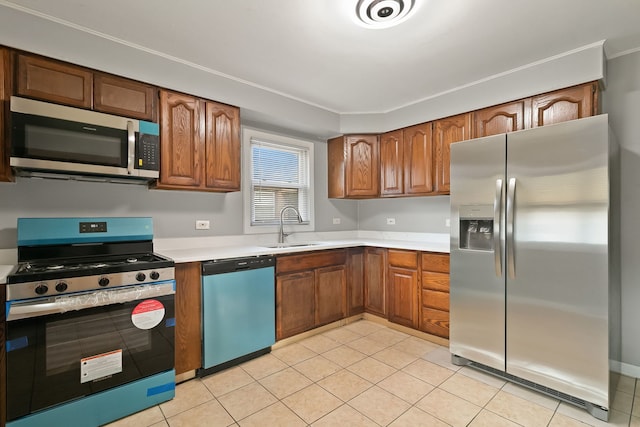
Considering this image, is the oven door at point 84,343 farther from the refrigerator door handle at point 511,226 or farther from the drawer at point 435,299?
the refrigerator door handle at point 511,226

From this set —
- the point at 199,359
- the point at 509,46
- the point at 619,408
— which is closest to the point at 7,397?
the point at 199,359

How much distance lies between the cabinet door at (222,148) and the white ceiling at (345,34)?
1.15 feet

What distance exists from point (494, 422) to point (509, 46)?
2561 mm

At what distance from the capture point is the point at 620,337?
8.04 ft

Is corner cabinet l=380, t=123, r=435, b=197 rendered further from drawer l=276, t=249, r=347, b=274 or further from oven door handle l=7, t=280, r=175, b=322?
oven door handle l=7, t=280, r=175, b=322

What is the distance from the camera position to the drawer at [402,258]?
3.15m

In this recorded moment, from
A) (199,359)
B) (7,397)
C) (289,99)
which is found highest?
(289,99)

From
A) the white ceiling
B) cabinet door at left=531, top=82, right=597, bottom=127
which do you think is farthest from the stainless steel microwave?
cabinet door at left=531, top=82, right=597, bottom=127

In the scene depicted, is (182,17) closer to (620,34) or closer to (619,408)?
(620,34)

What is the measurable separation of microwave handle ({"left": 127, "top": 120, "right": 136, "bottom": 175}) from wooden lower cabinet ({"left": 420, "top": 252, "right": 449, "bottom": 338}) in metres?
2.63

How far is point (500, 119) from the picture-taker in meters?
2.83

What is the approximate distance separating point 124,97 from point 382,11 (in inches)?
74.5

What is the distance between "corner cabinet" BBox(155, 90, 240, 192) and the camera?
8.21 feet

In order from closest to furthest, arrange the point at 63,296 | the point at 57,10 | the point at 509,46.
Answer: the point at 63,296 → the point at 57,10 → the point at 509,46
